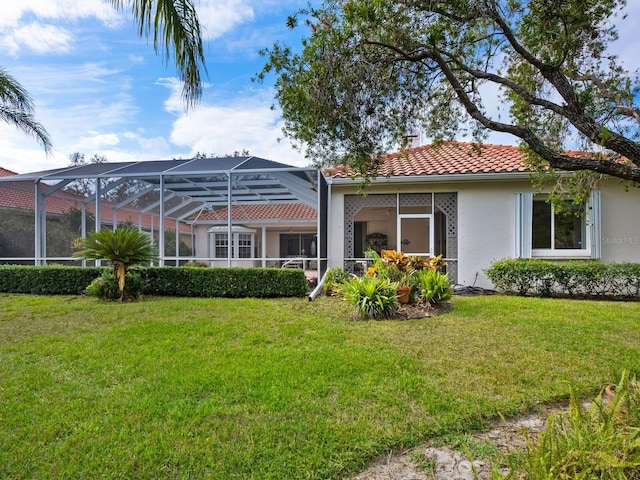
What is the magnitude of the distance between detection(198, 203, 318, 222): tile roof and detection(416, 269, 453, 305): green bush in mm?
12184

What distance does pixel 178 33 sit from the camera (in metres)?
3.20

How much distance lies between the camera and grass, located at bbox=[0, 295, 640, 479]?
2.54 meters

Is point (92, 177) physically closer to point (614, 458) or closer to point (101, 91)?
point (101, 91)

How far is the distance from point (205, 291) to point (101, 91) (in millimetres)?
5834

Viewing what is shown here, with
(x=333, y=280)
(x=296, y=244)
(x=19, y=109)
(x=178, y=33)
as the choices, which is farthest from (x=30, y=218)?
(x=178, y=33)

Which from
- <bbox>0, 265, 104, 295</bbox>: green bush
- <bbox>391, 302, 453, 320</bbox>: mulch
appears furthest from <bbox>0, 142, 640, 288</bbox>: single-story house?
<bbox>391, 302, 453, 320</bbox>: mulch

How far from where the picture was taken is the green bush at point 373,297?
273 inches

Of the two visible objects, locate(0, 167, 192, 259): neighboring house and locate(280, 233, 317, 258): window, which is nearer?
locate(0, 167, 192, 259): neighboring house

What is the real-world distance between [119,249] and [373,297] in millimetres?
6078

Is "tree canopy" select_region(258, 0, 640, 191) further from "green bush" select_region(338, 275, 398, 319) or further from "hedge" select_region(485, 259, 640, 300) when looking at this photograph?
"hedge" select_region(485, 259, 640, 300)

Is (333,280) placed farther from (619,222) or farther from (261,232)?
(261,232)

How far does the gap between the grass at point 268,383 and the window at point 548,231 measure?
3.38 metres

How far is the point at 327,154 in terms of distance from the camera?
5.63m

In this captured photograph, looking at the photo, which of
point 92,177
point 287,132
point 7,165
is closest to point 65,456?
point 287,132
